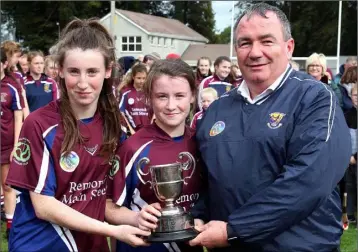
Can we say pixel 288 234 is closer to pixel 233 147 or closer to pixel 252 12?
pixel 233 147

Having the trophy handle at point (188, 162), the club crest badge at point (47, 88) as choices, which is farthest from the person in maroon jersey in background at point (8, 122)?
the trophy handle at point (188, 162)

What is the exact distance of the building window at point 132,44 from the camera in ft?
202

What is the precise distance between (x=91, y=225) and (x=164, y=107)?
0.72m

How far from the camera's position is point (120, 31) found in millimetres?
61844

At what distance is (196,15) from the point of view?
259 ft

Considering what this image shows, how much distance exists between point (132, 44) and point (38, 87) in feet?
174

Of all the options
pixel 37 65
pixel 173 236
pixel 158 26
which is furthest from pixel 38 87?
pixel 158 26

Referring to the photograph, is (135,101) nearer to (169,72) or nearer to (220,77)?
(220,77)

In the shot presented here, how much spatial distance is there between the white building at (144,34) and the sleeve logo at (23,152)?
55337 mm

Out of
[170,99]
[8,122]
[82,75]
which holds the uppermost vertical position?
[82,75]

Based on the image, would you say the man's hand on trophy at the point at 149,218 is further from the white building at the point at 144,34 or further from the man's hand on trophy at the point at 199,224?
the white building at the point at 144,34

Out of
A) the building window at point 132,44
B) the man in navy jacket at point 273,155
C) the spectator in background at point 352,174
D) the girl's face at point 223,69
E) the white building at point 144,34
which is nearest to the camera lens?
the man in navy jacket at point 273,155

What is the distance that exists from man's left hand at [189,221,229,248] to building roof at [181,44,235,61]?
60873mm

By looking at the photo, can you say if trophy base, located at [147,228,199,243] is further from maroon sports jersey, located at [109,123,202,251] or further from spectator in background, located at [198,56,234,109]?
spectator in background, located at [198,56,234,109]
